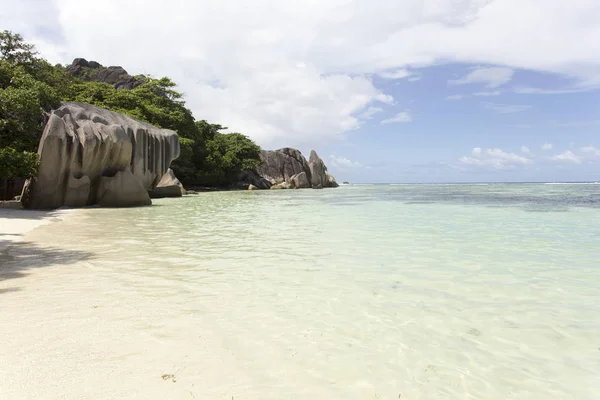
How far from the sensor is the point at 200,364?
110 inches

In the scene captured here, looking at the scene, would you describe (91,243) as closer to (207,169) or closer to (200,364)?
(200,364)

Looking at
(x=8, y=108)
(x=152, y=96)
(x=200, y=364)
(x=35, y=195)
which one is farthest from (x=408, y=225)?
(x=152, y=96)

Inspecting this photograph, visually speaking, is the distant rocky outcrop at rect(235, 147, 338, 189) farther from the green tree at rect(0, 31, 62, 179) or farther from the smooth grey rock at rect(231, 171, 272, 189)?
the green tree at rect(0, 31, 62, 179)

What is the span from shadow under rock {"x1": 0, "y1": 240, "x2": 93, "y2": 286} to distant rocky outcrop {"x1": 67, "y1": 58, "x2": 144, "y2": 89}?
143 feet

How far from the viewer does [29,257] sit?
633cm

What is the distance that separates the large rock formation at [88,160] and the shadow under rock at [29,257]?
882 cm

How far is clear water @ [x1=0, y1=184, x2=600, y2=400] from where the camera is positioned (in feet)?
8.57

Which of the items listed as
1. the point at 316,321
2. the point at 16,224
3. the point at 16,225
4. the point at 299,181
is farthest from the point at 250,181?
the point at 316,321

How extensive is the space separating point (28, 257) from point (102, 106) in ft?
84.4

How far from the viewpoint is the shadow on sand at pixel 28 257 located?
17.9 feet

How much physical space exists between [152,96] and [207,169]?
9.68m

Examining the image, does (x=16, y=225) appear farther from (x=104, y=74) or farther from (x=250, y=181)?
(x=104, y=74)

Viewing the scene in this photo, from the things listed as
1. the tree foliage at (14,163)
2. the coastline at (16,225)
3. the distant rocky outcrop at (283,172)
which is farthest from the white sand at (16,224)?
the distant rocky outcrop at (283,172)

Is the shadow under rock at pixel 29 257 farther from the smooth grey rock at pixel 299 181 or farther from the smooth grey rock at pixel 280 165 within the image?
the smooth grey rock at pixel 299 181
